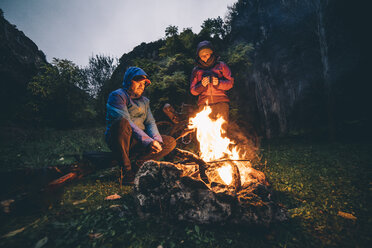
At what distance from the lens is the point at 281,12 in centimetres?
763

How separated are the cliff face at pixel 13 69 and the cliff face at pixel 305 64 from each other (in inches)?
665

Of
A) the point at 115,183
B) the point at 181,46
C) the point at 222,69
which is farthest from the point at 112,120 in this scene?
the point at 181,46

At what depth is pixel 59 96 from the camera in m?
13.4

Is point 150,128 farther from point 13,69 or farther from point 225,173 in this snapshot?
point 13,69

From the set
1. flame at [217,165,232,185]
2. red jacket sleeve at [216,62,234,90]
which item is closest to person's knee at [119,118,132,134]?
flame at [217,165,232,185]

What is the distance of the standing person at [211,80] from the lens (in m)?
4.22

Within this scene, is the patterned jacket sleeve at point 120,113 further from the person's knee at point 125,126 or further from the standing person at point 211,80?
the standing person at point 211,80

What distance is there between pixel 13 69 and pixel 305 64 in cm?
2065

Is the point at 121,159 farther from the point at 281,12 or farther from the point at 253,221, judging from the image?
the point at 281,12

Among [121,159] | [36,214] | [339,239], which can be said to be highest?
[121,159]

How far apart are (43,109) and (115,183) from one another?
48.2ft

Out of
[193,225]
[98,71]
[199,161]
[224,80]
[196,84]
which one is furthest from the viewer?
[98,71]

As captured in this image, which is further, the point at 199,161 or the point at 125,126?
the point at 125,126

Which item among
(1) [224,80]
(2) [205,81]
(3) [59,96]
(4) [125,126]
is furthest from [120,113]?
(3) [59,96]
